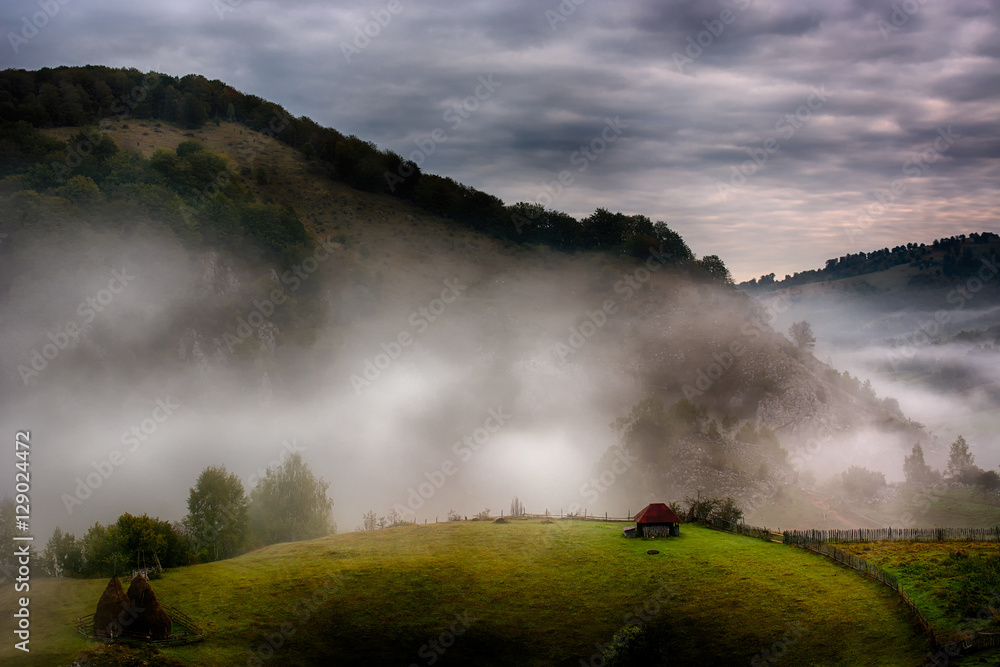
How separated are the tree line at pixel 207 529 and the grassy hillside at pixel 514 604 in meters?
4.97

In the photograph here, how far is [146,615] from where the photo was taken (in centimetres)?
5006

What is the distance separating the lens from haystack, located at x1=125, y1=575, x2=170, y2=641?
4956cm

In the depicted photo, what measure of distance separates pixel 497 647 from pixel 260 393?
95.1m

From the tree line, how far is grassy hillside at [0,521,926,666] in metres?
4.97

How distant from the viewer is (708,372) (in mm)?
167375

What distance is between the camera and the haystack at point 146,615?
4956cm

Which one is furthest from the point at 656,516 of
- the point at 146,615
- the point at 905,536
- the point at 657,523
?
the point at 146,615

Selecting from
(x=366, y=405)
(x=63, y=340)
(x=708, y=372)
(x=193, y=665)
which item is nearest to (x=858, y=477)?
(x=708, y=372)

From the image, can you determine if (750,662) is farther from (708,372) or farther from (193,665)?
(708,372)

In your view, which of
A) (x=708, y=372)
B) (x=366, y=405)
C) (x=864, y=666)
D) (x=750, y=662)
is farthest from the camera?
(x=708, y=372)

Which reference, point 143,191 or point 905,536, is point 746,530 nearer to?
point 905,536

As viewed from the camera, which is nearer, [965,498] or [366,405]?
[965,498]

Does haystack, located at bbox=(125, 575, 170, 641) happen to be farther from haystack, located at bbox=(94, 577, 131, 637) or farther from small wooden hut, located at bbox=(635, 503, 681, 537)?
small wooden hut, located at bbox=(635, 503, 681, 537)

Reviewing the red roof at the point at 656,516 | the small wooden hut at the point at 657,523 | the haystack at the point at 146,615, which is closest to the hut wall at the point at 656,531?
the small wooden hut at the point at 657,523
